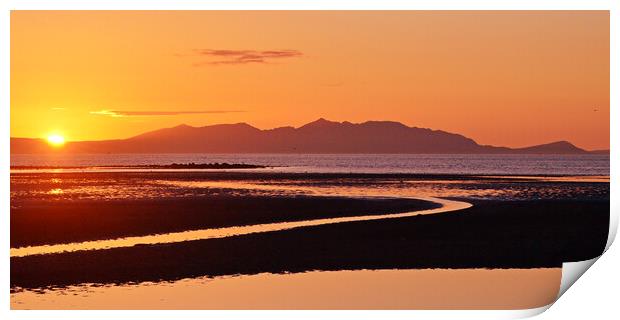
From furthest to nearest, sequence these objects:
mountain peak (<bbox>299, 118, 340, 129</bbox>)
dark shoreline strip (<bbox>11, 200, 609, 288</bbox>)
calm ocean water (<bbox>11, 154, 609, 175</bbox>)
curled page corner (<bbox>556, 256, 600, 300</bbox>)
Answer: calm ocean water (<bbox>11, 154, 609, 175</bbox>) < mountain peak (<bbox>299, 118, 340, 129</bbox>) < dark shoreline strip (<bbox>11, 200, 609, 288</bbox>) < curled page corner (<bbox>556, 256, 600, 300</bbox>)

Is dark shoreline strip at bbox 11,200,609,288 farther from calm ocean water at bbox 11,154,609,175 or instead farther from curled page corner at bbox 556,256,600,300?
calm ocean water at bbox 11,154,609,175

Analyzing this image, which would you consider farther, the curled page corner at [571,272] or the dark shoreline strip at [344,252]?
the dark shoreline strip at [344,252]

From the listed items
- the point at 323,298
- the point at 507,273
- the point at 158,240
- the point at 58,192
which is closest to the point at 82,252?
the point at 158,240

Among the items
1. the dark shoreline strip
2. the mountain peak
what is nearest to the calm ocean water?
the mountain peak

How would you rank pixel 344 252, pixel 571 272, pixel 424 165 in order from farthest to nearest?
pixel 424 165
pixel 344 252
pixel 571 272

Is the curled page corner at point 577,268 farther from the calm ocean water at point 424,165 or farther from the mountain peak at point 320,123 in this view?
the calm ocean water at point 424,165

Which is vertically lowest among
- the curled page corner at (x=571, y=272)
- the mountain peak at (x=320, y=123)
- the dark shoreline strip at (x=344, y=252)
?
the curled page corner at (x=571, y=272)

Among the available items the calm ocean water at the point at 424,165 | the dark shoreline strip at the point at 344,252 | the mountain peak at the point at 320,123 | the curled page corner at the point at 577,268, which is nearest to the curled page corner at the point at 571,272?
the curled page corner at the point at 577,268

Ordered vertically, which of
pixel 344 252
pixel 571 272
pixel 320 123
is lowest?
pixel 571 272

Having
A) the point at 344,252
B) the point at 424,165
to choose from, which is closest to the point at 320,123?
the point at 344,252

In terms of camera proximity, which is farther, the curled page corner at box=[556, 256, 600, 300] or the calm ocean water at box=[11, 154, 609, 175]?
the calm ocean water at box=[11, 154, 609, 175]

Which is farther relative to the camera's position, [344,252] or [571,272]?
[344,252]

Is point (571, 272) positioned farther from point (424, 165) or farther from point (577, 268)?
point (424, 165)

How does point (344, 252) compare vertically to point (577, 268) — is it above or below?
above
